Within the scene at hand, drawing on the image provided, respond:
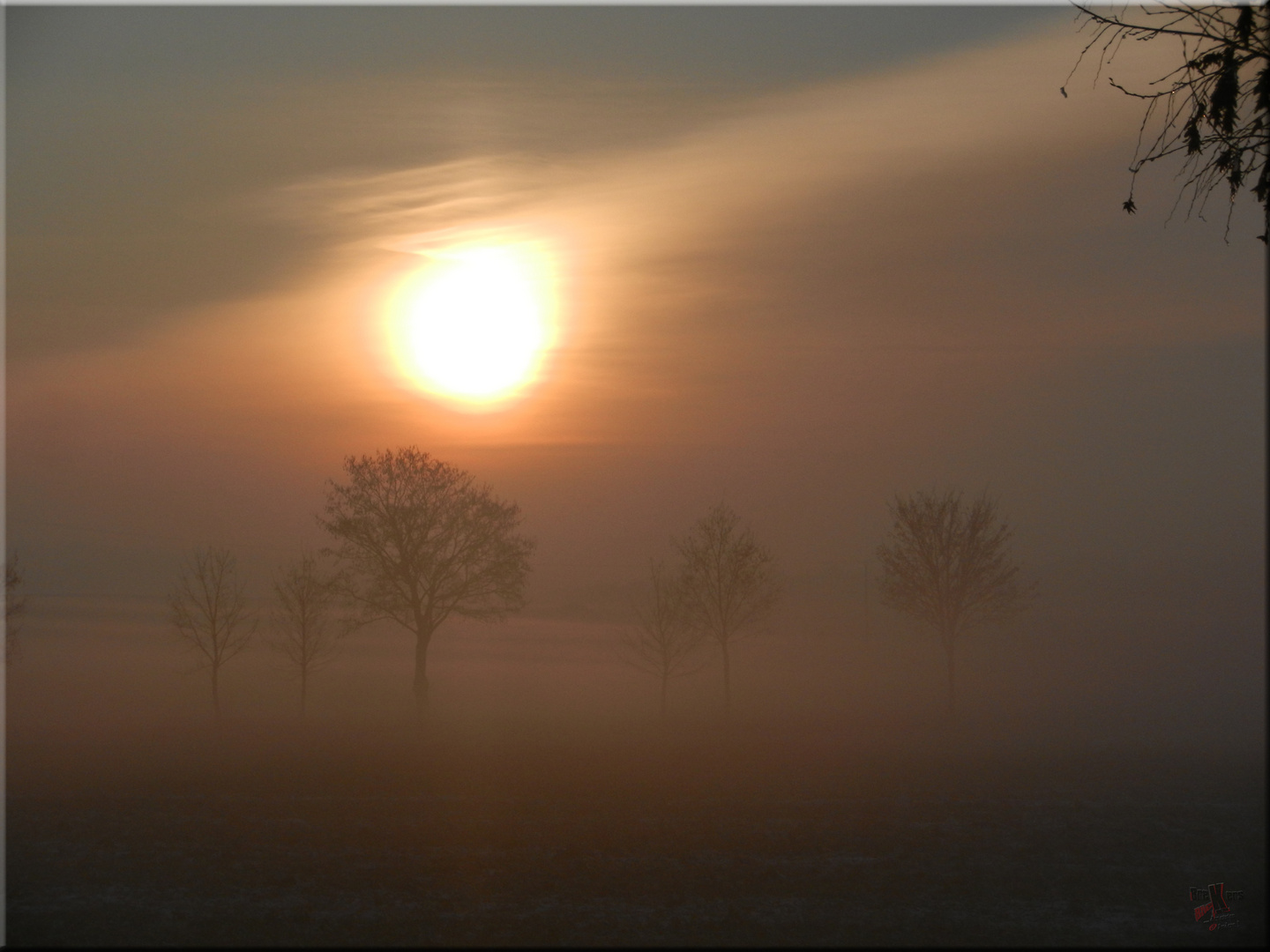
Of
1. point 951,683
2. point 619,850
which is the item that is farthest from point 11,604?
point 951,683

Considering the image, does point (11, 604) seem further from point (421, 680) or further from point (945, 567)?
point (945, 567)

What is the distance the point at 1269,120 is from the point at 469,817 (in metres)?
23.4

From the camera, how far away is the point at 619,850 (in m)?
22.1

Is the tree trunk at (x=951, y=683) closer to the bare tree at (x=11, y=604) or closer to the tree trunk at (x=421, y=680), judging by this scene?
the tree trunk at (x=421, y=680)

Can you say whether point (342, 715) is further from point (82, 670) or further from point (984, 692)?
point (82, 670)

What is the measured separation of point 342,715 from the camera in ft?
168

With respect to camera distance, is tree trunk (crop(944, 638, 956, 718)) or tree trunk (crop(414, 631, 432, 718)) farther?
tree trunk (crop(944, 638, 956, 718))

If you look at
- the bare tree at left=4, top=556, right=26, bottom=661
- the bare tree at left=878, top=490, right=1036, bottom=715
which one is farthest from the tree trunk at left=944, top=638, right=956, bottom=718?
the bare tree at left=4, top=556, right=26, bottom=661

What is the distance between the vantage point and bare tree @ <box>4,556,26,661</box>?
42969 millimetres

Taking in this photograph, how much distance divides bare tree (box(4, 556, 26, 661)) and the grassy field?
1242 centimetres

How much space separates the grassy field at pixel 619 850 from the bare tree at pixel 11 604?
40.8 feet

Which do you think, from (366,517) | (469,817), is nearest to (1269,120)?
(469,817)

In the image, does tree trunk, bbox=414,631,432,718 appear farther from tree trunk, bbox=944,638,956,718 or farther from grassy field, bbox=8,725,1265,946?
tree trunk, bbox=944,638,956,718

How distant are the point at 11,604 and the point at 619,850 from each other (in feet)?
125
